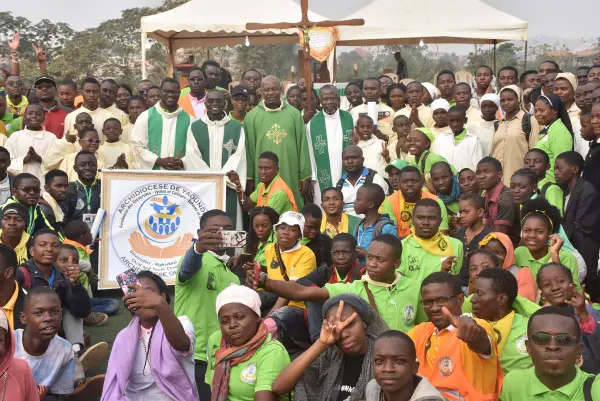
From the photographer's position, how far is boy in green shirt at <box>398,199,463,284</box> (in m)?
7.29

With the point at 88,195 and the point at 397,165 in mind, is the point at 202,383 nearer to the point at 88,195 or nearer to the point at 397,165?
the point at 88,195

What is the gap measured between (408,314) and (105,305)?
3959 mm

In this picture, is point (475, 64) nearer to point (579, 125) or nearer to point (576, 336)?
point (579, 125)

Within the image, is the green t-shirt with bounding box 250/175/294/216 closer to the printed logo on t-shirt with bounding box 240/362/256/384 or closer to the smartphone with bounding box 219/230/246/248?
the smartphone with bounding box 219/230/246/248

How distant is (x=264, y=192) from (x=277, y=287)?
4.04m

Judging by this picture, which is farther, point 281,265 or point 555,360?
point 281,265

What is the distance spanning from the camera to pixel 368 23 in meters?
19.4

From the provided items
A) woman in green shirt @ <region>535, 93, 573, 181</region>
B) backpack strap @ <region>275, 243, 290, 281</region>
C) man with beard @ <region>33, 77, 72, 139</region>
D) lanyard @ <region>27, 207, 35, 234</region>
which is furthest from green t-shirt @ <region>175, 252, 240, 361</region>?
man with beard @ <region>33, 77, 72, 139</region>

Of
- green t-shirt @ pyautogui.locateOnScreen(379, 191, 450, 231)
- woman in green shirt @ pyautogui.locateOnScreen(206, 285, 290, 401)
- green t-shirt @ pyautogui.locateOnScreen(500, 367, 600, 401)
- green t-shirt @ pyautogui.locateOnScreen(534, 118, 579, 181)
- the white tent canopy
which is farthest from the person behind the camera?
the white tent canopy

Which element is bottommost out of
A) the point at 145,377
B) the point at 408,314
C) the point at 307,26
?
the point at 145,377

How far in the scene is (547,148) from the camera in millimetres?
9539

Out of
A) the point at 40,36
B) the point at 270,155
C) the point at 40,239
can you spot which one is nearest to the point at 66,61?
the point at 40,36

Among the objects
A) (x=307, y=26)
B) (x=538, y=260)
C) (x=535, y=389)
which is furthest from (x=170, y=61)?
(x=535, y=389)

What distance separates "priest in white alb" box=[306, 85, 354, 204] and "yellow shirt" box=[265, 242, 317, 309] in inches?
134
